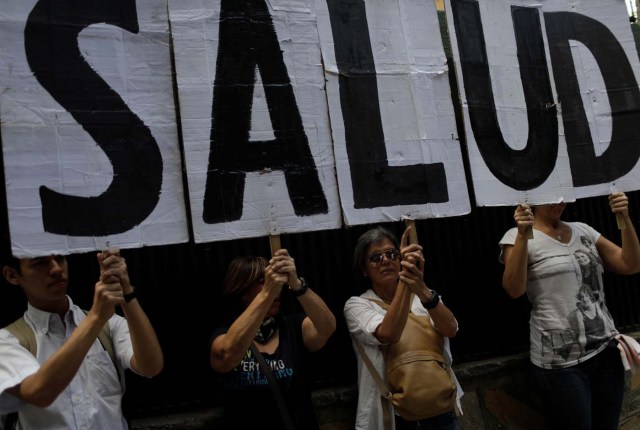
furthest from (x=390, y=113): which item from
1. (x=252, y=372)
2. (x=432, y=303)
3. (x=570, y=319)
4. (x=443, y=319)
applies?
(x=570, y=319)

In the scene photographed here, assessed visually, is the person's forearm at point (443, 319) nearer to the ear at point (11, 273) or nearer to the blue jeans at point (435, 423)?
the blue jeans at point (435, 423)

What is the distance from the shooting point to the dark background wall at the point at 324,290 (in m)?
3.30

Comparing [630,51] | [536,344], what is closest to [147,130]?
[536,344]

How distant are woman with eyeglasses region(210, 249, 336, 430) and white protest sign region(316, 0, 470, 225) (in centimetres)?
44

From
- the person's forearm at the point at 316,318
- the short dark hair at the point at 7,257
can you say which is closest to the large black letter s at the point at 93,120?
the short dark hair at the point at 7,257

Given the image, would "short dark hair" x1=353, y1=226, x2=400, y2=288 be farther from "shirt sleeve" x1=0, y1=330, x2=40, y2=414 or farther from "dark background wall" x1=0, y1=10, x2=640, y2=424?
"shirt sleeve" x1=0, y1=330, x2=40, y2=414

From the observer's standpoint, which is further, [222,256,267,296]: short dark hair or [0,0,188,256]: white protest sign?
[222,256,267,296]: short dark hair

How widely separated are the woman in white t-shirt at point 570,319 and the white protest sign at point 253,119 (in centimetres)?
138

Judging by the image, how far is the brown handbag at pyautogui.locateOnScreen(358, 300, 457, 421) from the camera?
279 centimetres

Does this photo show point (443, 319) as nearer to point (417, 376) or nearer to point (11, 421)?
point (417, 376)

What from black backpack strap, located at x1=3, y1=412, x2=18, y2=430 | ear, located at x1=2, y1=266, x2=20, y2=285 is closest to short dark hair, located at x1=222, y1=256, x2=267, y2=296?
ear, located at x1=2, y1=266, x2=20, y2=285

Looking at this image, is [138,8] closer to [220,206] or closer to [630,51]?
[220,206]

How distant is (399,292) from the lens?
2.76m

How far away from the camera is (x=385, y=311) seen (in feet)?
10.00
